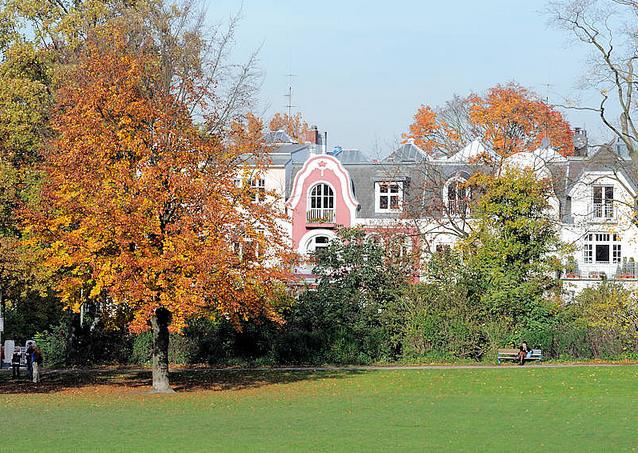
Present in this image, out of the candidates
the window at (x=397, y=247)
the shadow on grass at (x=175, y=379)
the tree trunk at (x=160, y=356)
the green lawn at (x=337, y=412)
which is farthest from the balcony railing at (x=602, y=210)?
the tree trunk at (x=160, y=356)

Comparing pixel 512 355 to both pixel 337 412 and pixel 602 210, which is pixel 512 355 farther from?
pixel 602 210

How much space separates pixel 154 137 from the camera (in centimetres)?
3183

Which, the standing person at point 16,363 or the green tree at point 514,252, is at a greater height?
the green tree at point 514,252

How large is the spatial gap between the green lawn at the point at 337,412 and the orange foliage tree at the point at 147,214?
3.09 m

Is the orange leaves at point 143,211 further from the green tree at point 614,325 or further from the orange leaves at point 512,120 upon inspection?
the orange leaves at point 512,120

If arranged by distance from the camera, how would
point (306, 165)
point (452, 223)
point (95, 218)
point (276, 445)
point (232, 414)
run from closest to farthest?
point (276, 445) < point (232, 414) < point (95, 218) < point (452, 223) < point (306, 165)

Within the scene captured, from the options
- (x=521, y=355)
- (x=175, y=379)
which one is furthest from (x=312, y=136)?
(x=175, y=379)

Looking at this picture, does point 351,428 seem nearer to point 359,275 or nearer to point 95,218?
point 95,218

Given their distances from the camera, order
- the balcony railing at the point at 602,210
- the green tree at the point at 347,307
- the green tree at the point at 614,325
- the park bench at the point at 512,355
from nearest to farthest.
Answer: the green tree at the point at 614,325, the park bench at the point at 512,355, the green tree at the point at 347,307, the balcony railing at the point at 602,210

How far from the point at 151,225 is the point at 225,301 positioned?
312cm

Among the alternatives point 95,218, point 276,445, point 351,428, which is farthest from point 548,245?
point 276,445

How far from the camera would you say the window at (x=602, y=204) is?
61875 mm

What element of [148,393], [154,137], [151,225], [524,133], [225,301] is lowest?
[148,393]

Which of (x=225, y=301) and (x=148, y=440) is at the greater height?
(x=225, y=301)
